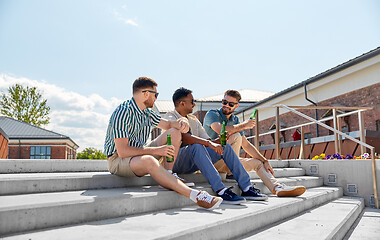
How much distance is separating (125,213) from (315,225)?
1.75 meters

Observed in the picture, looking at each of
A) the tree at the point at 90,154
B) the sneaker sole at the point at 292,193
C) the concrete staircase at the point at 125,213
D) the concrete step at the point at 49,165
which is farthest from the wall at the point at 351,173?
the tree at the point at 90,154

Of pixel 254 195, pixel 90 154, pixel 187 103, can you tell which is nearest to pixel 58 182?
pixel 187 103

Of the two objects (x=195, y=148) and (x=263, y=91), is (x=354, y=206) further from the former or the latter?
(x=263, y=91)

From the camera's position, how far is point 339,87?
13.0m

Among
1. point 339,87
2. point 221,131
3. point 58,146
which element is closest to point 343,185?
point 221,131

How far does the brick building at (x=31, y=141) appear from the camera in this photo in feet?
107

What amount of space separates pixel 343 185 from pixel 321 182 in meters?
0.36

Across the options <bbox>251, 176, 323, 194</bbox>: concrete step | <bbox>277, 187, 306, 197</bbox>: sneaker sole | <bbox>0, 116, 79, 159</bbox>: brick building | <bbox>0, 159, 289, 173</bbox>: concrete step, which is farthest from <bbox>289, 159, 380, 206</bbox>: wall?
<bbox>0, 116, 79, 159</bbox>: brick building

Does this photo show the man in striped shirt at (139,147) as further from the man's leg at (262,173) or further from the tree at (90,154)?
the tree at (90,154)

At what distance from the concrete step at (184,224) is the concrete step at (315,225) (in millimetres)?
117

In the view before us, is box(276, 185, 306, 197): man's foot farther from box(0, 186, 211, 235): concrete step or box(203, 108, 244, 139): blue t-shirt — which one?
box(0, 186, 211, 235): concrete step

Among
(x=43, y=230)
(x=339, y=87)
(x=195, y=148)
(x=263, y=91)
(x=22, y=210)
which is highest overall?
(x=263, y=91)

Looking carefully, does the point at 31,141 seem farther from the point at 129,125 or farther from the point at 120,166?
the point at 129,125

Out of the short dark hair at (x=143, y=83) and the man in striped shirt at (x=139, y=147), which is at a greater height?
the short dark hair at (x=143, y=83)
